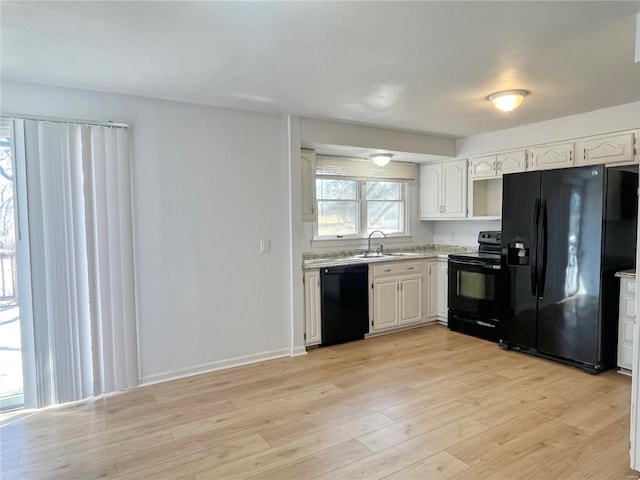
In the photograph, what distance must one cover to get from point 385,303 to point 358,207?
1.34 metres

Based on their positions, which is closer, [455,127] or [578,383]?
[578,383]

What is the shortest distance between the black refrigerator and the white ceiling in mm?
772

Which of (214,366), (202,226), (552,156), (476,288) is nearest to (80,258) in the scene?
(202,226)

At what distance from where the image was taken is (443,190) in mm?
5336

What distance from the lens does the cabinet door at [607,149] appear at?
11.8ft

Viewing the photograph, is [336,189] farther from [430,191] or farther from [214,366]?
[214,366]

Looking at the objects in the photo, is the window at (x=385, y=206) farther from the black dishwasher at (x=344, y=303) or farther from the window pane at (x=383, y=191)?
the black dishwasher at (x=344, y=303)

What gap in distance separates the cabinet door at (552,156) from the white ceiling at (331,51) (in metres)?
0.58

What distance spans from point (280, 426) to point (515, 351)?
2.71 meters

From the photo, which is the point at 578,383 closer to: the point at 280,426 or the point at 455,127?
the point at 280,426

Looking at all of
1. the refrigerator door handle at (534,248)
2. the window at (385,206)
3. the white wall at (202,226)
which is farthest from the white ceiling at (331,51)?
the window at (385,206)

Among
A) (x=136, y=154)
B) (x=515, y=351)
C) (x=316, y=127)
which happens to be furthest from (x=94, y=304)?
(x=515, y=351)

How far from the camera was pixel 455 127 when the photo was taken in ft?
14.7

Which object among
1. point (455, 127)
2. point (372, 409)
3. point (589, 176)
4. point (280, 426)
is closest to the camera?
point (280, 426)
